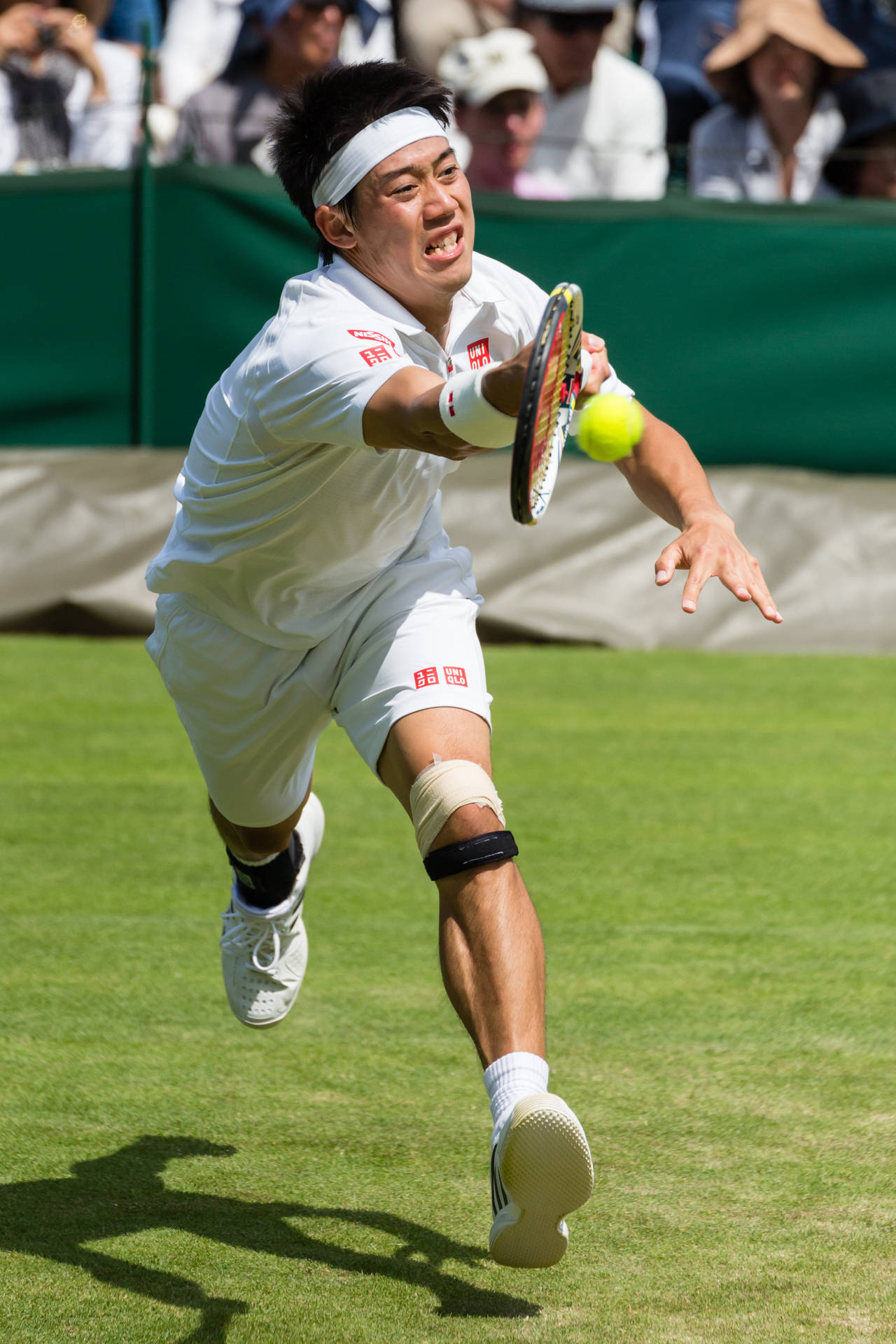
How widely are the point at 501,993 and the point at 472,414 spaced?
950 millimetres

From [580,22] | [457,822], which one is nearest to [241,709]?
[457,822]

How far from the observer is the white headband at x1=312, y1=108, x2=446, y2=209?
3301 mm

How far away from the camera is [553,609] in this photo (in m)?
8.93

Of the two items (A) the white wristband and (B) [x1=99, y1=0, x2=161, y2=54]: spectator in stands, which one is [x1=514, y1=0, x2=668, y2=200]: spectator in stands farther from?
(A) the white wristband

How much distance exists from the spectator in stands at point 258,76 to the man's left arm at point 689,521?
6586mm

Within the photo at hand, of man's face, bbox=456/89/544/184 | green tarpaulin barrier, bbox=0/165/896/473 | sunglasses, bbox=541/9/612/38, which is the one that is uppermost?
sunglasses, bbox=541/9/612/38

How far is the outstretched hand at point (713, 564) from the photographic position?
300 cm

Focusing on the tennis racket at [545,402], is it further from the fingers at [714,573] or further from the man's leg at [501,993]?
the man's leg at [501,993]

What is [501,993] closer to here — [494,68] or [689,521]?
[689,521]

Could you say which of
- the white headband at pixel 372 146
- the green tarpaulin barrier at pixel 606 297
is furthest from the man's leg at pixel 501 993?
the green tarpaulin barrier at pixel 606 297

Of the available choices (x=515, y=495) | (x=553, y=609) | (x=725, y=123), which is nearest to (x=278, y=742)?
(x=515, y=495)

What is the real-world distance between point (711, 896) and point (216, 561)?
2.15 metres

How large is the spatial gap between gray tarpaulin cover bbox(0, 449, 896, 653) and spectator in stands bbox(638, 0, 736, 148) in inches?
118

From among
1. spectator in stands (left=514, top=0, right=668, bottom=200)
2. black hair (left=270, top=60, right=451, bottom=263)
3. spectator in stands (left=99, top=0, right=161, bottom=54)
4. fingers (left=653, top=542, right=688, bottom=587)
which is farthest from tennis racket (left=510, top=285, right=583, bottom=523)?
spectator in stands (left=99, top=0, right=161, bottom=54)
